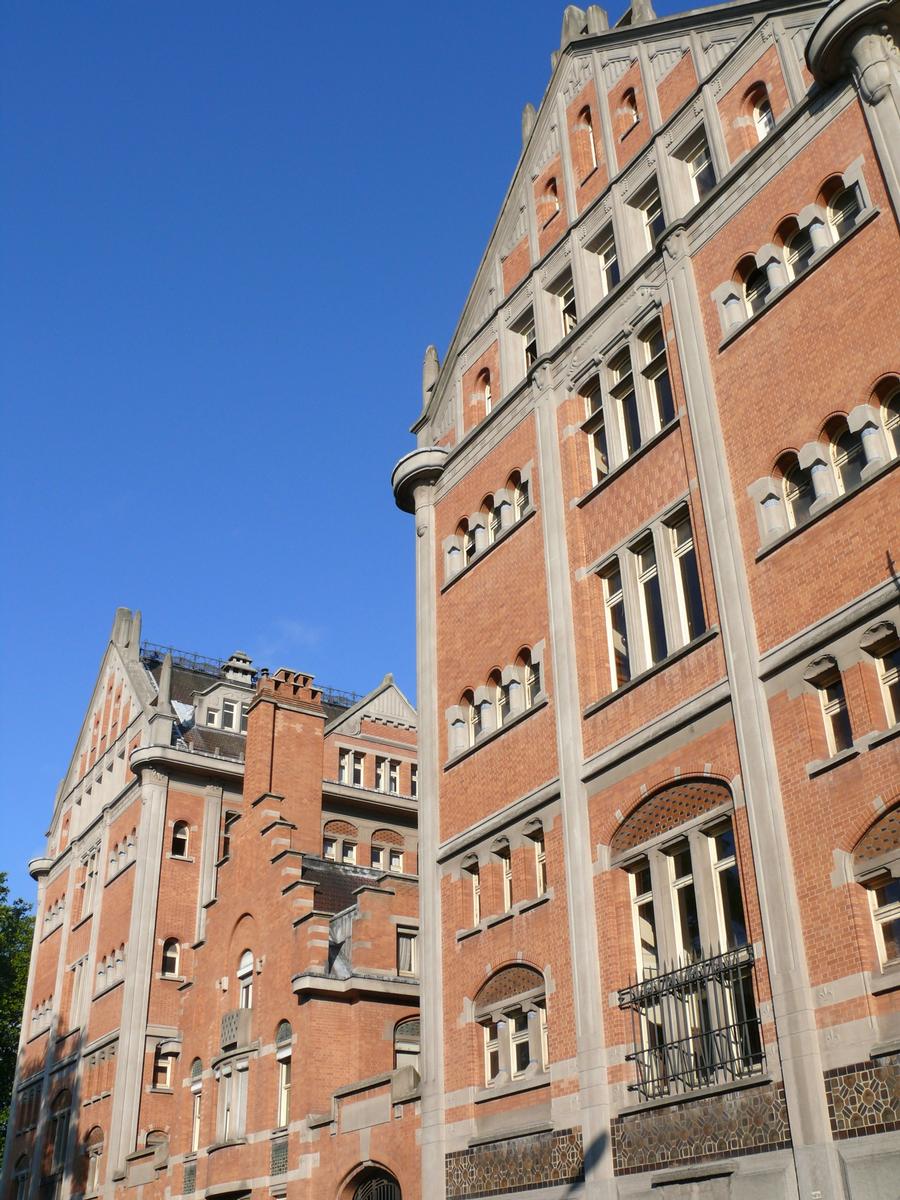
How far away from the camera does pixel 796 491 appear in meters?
19.0

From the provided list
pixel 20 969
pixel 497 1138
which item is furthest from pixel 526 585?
pixel 20 969

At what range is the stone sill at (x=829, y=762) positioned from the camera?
16266 mm

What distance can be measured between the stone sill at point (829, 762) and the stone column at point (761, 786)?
2.18 ft

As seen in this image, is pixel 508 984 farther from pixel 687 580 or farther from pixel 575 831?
pixel 687 580

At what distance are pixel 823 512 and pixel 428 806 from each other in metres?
11.1

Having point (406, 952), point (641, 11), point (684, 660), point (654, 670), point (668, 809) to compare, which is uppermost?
point (641, 11)

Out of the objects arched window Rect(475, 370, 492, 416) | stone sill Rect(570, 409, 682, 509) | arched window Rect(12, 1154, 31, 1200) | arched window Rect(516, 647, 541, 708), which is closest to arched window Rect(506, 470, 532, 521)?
stone sill Rect(570, 409, 682, 509)

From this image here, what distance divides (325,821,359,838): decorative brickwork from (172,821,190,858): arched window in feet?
16.7

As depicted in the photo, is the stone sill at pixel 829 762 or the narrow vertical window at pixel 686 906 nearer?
the stone sill at pixel 829 762

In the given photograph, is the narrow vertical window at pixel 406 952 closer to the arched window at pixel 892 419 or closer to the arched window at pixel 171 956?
the arched window at pixel 171 956

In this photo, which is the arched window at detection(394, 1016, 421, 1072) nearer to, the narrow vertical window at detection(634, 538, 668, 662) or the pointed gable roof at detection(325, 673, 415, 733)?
the narrow vertical window at detection(634, 538, 668, 662)

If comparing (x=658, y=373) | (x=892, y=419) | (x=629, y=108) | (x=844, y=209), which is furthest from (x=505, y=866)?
(x=629, y=108)

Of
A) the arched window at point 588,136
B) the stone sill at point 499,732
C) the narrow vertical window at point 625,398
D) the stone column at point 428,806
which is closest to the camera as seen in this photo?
the stone column at point 428,806

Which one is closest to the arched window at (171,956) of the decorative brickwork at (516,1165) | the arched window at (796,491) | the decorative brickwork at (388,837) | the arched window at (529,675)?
the decorative brickwork at (388,837)
